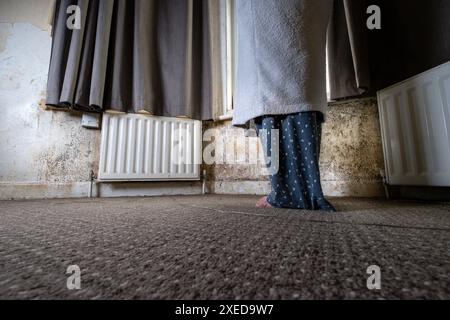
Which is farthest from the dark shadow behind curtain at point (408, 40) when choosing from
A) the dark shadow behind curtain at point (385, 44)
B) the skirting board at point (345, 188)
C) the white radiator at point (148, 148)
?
the white radiator at point (148, 148)

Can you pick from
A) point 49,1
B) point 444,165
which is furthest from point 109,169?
point 444,165

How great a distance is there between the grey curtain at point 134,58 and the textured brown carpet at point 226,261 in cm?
132

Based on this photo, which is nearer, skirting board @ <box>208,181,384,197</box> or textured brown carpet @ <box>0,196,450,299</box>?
textured brown carpet @ <box>0,196,450,299</box>

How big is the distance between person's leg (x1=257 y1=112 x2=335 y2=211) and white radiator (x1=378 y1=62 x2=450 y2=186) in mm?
674

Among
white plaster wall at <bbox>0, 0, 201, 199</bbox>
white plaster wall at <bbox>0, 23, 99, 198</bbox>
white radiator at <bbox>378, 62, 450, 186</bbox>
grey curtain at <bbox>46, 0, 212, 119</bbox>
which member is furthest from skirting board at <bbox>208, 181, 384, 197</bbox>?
white plaster wall at <bbox>0, 23, 99, 198</bbox>

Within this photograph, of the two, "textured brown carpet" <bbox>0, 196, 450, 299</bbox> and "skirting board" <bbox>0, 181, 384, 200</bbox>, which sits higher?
"skirting board" <bbox>0, 181, 384, 200</bbox>

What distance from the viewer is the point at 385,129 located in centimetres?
135

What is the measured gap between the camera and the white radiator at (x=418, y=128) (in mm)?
1062

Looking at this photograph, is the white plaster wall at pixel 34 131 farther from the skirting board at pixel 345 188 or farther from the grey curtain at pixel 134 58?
the skirting board at pixel 345 188

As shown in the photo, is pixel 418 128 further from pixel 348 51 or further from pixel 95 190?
pixel 95 190

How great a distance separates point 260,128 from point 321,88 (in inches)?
11.1

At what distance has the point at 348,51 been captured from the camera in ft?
4.71

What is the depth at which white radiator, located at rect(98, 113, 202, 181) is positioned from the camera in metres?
1.59

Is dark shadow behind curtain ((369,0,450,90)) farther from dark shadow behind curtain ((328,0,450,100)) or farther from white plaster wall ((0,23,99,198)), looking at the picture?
white plaster wall ((0,23,99,198))
